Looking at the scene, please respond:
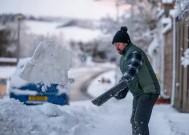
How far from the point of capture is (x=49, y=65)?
1221 cm

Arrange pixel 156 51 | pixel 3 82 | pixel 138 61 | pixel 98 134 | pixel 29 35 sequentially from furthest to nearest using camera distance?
pixel 29 35 → pixel 3 82 → pixel 156 51 → pixel 98 134 → pixel 138 61

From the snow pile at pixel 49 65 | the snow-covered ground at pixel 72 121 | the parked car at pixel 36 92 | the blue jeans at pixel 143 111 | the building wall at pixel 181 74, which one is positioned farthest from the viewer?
the building wall at pixel 181 74

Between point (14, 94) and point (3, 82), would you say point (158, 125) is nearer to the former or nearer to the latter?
point (14, 94)

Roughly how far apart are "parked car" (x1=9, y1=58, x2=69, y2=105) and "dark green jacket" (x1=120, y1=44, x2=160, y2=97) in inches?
246

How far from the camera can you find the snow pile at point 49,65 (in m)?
12.1

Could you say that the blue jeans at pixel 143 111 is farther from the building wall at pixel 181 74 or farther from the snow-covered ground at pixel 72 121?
the building wall at pixel 181 74

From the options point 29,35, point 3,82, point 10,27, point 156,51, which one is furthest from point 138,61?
point 29,35

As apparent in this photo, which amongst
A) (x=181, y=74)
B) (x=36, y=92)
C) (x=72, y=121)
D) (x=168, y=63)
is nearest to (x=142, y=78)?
(x=72, y=121)

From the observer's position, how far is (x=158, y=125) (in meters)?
8.71

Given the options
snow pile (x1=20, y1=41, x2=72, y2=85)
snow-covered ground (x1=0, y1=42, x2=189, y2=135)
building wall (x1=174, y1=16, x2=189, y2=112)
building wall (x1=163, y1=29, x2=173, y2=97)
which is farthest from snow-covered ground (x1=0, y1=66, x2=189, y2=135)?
building wall (x1=163, y1=29, x2=173, y2=97)

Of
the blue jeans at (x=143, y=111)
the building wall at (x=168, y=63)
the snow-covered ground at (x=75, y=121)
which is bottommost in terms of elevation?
the building wall at (x=168, y=63)

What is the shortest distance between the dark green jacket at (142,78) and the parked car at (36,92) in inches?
246

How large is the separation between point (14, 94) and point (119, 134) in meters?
5.72

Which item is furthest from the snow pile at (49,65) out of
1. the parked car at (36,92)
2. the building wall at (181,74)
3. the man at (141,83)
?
the man at (141,83)
